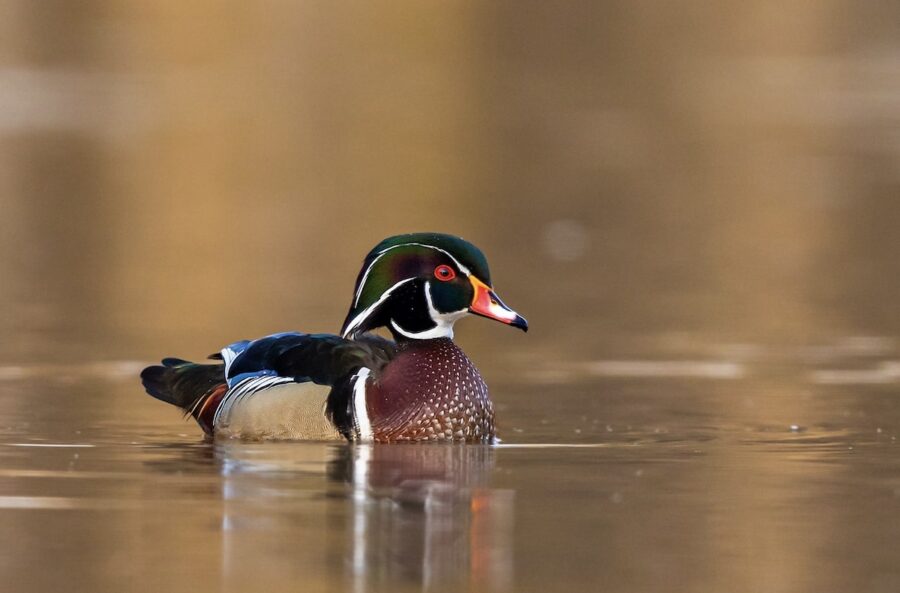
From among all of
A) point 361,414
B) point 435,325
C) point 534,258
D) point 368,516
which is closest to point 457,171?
point 534,258

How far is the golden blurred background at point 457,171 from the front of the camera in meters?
16.5

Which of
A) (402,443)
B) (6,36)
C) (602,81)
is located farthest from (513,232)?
(6,36)

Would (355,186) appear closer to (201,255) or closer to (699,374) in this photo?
(201,255)

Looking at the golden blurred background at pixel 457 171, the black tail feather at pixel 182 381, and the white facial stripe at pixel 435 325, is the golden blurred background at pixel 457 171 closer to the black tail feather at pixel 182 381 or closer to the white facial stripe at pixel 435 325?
the black tail feather at pixel 182 381

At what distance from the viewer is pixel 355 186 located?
26250 millimetres

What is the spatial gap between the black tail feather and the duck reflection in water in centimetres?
74

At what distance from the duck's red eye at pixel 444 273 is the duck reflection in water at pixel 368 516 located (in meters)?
0.82

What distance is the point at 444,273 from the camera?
1061 cm

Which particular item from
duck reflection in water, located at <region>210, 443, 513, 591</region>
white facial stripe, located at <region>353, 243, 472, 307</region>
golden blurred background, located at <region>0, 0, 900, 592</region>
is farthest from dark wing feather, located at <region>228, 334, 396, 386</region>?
golden blurred background, located at <region>0, 0, 900, 592</region>

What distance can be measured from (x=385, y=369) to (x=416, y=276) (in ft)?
1.51

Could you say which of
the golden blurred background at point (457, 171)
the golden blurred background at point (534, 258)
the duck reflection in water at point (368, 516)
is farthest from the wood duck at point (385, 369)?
the golden blurred background at point (457, 171)

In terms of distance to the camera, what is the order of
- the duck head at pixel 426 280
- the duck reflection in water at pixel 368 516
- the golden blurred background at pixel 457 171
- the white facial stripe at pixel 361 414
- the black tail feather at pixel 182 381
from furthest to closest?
1. the golden blurred background at pixel 457 171
2. the black tail feather at pixel 182 381
3. the duck head at pixel 426 280
4. the white facial stripe at pixel 361 414
5. the duck reflection in water at pixel 368 516

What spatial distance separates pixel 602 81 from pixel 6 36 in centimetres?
1201

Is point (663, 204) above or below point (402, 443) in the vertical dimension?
above
